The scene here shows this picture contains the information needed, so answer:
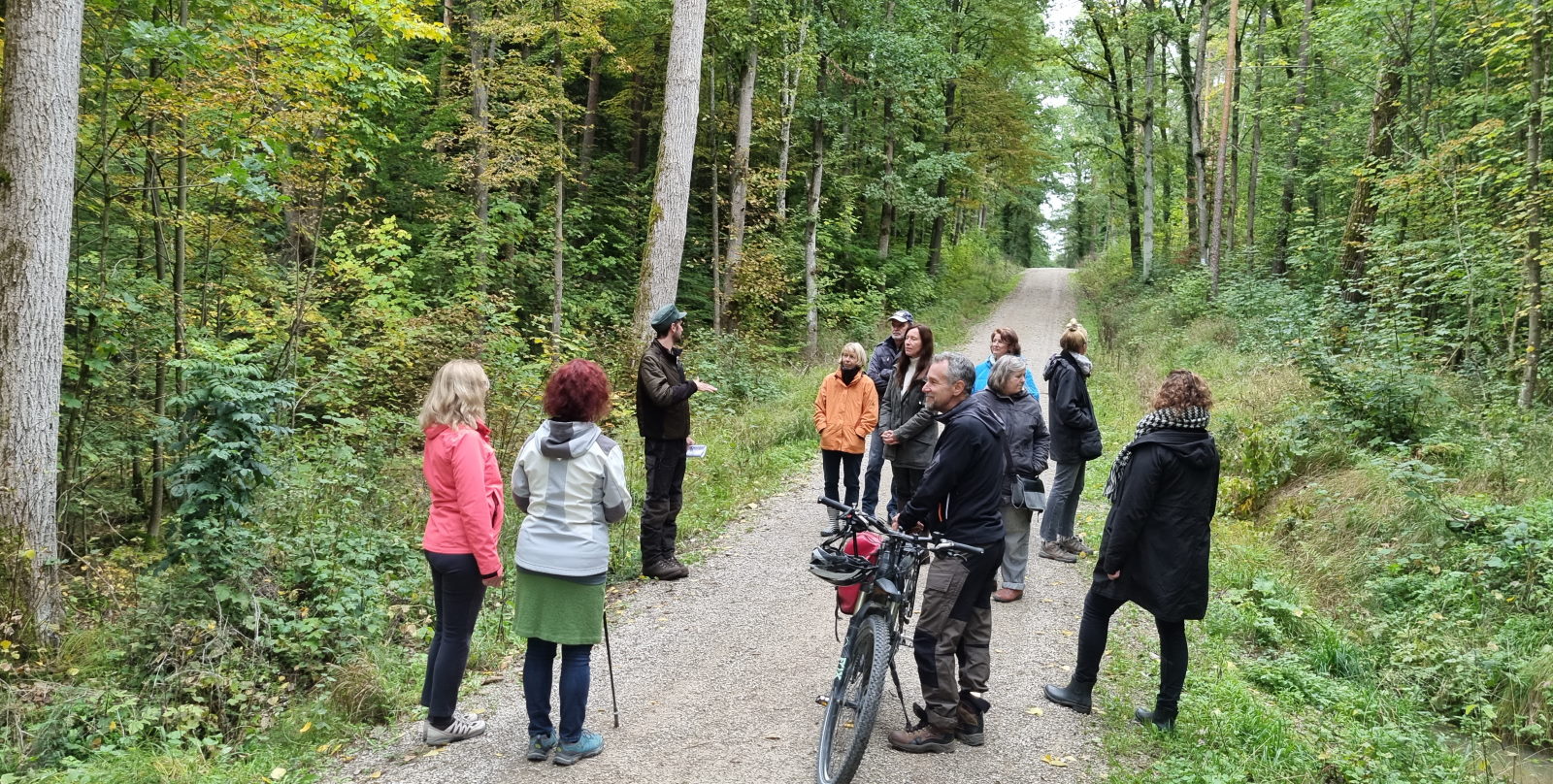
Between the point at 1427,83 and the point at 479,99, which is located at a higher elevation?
the point at 1427,83

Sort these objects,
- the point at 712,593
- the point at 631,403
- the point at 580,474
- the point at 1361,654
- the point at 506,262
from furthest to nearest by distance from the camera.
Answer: the point at 506,262 < the point at 631,403 < the point at 712,593 < the point at 1361,654 < the point at 580,474

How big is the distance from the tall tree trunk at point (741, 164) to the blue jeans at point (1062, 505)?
992 cm

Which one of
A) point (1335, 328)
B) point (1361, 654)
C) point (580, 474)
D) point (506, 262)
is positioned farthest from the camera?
point (506, 262)

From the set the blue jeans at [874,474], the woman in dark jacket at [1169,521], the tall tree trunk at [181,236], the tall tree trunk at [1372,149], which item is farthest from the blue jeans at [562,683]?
the tall tree trunk at [1372,149]

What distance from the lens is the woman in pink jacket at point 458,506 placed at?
3.95 m

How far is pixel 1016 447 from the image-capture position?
20.5ft

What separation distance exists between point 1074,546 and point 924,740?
4.04 metres

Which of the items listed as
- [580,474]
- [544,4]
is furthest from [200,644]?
[544,4]

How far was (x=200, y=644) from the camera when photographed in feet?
15.8

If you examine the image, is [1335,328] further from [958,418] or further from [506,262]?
[506,262]

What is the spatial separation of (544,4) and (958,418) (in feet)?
44.7

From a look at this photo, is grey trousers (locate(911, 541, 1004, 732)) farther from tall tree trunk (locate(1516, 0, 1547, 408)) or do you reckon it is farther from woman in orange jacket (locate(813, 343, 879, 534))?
tall tree trunk (locate(1516, 0, 1547, 408))

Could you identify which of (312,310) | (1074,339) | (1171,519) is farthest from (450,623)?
(312,310)

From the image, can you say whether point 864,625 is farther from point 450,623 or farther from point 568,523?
point 450,623
